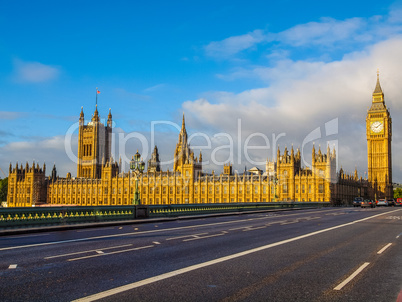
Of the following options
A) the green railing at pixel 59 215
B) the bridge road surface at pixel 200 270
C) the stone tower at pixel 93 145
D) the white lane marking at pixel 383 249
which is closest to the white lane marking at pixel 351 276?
the bridge road surface at pixel 200 270

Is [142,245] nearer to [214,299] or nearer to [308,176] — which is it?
[214,299]

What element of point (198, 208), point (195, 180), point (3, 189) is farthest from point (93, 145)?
point (198, 208)

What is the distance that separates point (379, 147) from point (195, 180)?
78.2 meters

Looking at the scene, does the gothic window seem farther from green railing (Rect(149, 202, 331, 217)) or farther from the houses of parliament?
green railing (Rect(149, 202, 331, 217))

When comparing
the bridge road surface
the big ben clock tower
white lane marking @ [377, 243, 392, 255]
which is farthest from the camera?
the big ben clock tower

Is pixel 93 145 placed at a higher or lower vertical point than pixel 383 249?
higher

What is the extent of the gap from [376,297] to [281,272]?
255cm

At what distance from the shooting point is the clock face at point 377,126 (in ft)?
525

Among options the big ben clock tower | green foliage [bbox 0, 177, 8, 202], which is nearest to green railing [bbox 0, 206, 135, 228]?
the big ben clock tower

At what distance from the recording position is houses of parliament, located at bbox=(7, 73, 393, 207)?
108 meters

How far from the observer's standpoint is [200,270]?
10.2 m

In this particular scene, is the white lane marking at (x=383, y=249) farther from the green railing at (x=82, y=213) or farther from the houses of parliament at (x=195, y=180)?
the houses of parliament at (x=195, y=180)

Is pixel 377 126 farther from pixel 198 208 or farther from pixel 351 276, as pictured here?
pixel 351 276

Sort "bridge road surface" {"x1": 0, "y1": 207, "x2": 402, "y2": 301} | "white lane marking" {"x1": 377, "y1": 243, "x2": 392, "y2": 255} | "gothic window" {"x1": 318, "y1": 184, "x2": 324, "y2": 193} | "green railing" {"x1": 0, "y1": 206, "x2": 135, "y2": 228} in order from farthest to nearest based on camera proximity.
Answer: "gothic window" {"x1": 318, "y1": 184, "x2": 324, "y2": 193}
"green railing" {"x1": 0, "y1": 206, "x2": 135, "y2": 228}
"white lane marking" {"x1": 377, "y1": 243, "x2": 392, "y2": 255}
"bridge road surface" {"x1": 0, "y1": 207, "x2": 402, "y2": 301}
